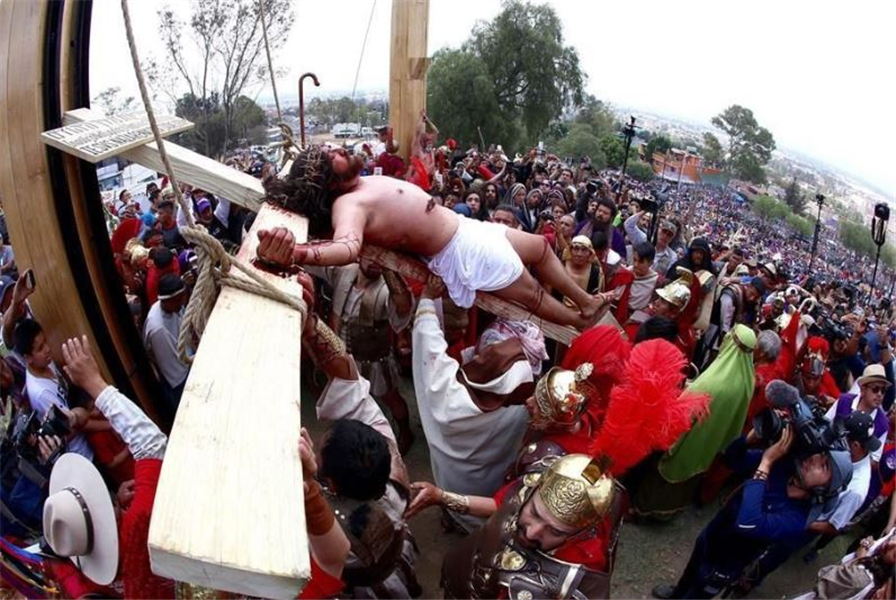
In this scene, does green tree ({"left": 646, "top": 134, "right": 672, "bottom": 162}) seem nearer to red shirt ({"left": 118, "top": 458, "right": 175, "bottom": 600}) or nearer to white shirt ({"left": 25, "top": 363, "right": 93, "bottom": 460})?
white shirt ({"left": 25, "top": 363, "right": 93, "bottom": 460})

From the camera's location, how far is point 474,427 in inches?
128

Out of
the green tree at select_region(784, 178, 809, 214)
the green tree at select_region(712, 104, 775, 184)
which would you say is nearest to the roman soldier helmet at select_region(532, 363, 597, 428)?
the green tree at select_region(784, 178, 809, 214)

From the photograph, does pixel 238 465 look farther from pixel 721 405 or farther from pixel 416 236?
pixel 721 405

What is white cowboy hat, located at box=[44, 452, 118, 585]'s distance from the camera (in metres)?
1.94

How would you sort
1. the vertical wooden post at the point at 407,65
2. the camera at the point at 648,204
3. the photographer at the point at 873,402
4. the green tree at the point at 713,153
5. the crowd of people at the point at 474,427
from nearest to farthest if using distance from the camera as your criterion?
the crowd of people at the point at 474,427, the photographer at the point at 873,402, the vertical wooden post at the point at 407,65, the camera at the point at 648,204, the green tree at the point at 713,153

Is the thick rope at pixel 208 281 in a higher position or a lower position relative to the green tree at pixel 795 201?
higher

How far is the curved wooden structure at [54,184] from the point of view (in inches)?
84.4

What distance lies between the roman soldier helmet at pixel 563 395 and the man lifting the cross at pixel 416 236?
61cm

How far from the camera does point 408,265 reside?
3.16m

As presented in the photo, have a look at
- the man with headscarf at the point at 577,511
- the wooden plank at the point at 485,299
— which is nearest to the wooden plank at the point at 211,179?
the wooden plank at the point at 485,299

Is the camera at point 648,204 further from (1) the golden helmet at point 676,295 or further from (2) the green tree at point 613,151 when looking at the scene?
(2) the green tree at point 613,151

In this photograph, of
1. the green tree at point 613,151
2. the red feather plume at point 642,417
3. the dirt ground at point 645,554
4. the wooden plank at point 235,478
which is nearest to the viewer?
the wooden plank at point 235,478

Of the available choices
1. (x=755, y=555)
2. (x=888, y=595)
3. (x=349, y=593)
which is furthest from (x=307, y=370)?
(x=888, y=595)

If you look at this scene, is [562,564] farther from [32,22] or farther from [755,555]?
[32,22]
